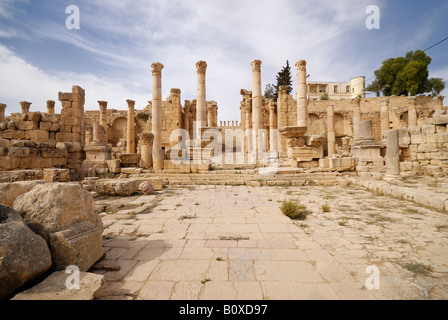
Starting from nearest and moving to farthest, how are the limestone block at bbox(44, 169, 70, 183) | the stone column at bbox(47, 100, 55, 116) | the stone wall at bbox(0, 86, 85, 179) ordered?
the limestone block at bbox(44, 169, 70, 183) < the stone wall at bbox(0, 86, 85, 179) < the stone column at bbox(47, 100, 55, 116)

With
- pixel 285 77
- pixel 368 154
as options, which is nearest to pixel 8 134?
pixel 368 154

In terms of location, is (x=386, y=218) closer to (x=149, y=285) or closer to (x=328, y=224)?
(x=328, y=224)

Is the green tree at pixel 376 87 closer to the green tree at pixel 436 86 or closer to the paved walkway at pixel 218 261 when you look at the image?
the green tree at pixel 436 86

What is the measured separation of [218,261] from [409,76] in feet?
139

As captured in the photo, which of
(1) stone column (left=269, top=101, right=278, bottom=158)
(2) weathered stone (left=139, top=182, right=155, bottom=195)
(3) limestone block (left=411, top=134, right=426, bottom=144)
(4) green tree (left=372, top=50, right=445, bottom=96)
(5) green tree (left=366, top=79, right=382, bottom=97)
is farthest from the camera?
(5) green tree (left=366, top=79, right=382, bottom=97)

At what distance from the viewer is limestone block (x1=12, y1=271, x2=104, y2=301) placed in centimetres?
146

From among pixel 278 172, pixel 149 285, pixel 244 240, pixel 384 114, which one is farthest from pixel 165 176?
pixel 384 114

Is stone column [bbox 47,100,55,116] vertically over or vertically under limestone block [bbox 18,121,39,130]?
over

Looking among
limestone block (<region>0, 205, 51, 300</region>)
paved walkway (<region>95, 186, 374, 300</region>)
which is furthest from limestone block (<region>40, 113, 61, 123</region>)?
limestone block (<region>0, 205, 51, 300</region>)

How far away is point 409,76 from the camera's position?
100 feet

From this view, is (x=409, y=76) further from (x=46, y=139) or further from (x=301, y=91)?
(x=46, y=139)

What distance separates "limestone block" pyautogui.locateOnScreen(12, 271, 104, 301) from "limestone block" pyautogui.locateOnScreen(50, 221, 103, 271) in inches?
6.7

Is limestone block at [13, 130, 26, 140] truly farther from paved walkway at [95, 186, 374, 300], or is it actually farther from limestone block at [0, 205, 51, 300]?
limestone block at [0, 205, 51, 300]
